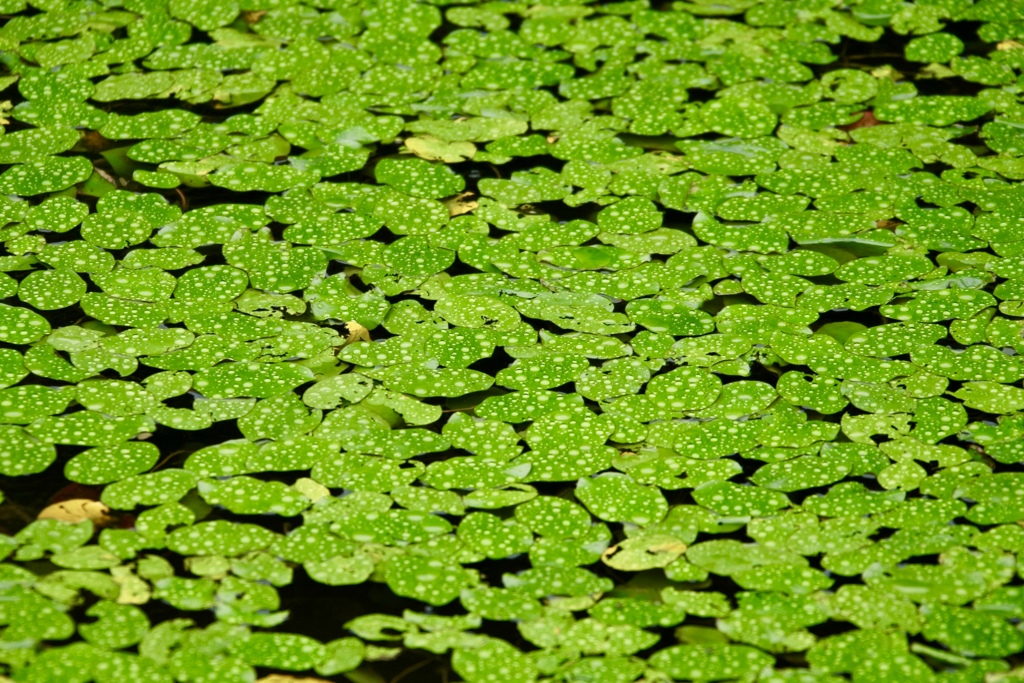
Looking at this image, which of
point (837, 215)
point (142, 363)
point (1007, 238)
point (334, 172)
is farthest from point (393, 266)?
point (1007, 238)

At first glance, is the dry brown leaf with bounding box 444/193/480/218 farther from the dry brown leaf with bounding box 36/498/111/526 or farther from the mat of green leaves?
the dry brown leaf with bounding box 36/498/111/526

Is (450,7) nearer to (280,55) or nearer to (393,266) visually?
(280,55)

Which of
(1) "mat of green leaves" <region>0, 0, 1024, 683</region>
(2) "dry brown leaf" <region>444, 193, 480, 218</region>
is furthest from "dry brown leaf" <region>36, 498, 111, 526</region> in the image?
(2) "dry brown leaf" <region>444, 193, 480, 218</region>

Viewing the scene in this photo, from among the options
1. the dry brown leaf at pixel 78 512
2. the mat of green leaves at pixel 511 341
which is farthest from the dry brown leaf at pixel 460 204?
the dry brown leaf at pixel 78 512

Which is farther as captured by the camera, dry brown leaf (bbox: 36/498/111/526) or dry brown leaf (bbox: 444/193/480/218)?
dry brown leaf (bbox: 444/193/480/218)

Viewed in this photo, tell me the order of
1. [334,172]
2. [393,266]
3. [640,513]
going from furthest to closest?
[334,172]
[393,266]
[640,513]

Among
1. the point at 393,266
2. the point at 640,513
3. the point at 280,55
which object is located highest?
the point at 280,55

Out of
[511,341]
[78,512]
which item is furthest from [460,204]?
[78,512]
